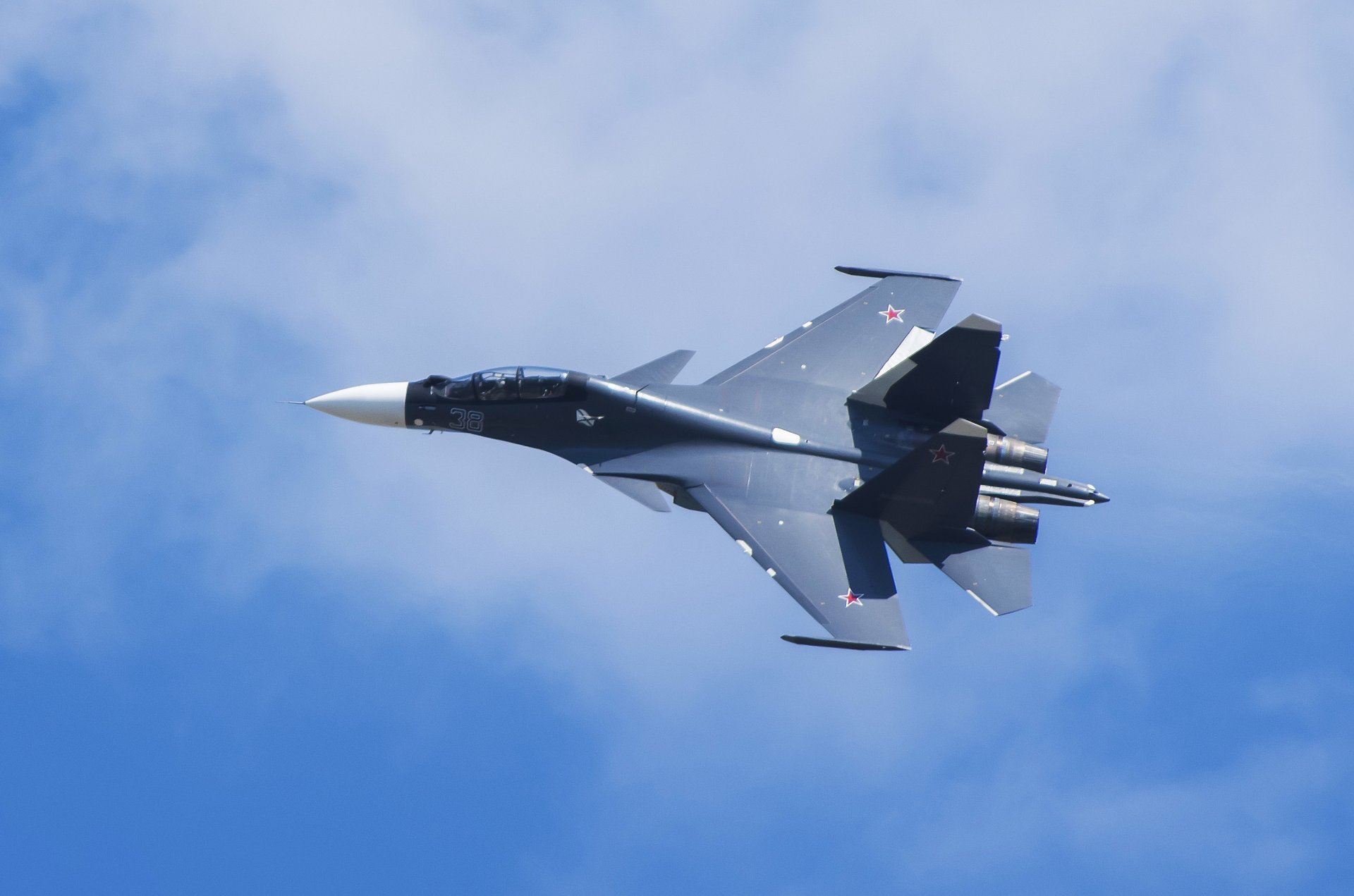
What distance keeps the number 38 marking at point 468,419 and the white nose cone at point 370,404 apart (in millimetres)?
1130

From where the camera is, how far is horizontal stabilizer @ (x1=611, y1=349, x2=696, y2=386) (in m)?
38.2

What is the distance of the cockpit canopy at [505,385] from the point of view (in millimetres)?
37406

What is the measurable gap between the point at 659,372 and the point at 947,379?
619cm

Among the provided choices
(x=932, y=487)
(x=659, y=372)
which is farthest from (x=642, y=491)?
(x=932, y=487)

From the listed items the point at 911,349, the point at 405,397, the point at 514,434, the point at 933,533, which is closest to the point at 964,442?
the point at 933,533

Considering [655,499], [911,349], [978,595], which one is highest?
[911,349]

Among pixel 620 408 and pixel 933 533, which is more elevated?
pixel 620 408

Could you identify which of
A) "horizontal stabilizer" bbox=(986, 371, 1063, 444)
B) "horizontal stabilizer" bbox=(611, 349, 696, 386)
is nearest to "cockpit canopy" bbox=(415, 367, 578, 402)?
"horizontal stabilizer" bbox=(611, 349, 696, 386)

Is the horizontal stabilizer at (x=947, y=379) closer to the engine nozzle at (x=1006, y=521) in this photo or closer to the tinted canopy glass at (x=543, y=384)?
the engine nozzle at (x=1006, y=521)

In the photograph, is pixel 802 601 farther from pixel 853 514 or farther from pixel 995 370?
pixel 995 370

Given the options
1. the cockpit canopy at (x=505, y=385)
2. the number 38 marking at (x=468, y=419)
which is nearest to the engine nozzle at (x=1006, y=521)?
the cockpit canopy at (x=505, y=385)

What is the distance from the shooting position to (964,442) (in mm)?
34594

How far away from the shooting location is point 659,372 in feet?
126

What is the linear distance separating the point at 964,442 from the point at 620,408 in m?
7.23
